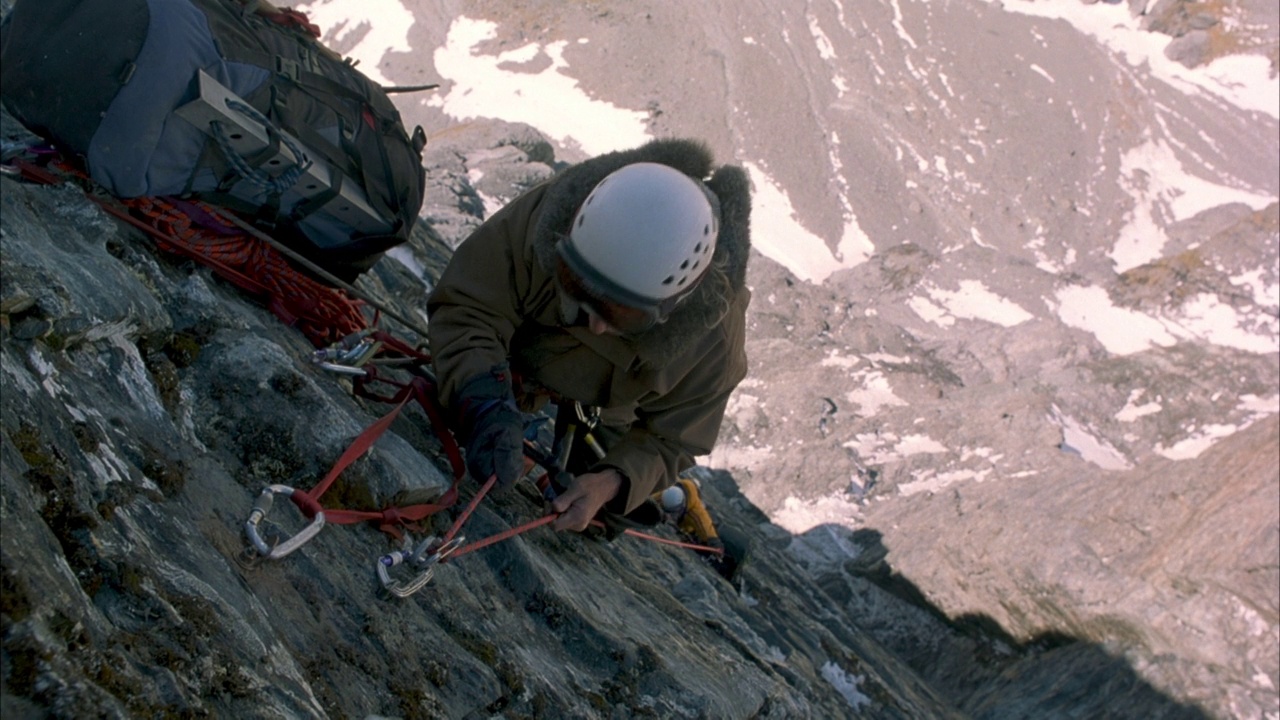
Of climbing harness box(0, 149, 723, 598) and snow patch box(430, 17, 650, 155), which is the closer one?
climbing harness box(0, 149, 723, 598)

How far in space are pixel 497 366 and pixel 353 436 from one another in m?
0.66

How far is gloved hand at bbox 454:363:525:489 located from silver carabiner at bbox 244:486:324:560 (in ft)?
3.02

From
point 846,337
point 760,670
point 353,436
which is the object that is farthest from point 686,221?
point 846,337

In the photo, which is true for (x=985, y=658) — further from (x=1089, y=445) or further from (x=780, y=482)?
(x=1089, y=445)

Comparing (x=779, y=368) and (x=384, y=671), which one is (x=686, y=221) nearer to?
(x=384, y=671)

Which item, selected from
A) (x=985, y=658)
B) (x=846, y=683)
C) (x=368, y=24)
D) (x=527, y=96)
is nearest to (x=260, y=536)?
(x=846, y=683)

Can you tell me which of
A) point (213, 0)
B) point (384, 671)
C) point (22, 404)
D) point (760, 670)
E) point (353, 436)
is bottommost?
point (760, 670)

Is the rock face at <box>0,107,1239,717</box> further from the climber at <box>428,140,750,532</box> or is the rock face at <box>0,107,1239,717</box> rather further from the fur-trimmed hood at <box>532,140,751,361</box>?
the fur-trimmed hood at <box>532,140,751,361</box>

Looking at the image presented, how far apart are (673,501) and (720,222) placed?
405 cm

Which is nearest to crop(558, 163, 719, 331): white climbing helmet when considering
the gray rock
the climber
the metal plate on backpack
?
the climber

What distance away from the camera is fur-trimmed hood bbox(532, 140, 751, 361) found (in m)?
3.57

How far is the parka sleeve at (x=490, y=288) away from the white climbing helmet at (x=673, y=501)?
3.65m

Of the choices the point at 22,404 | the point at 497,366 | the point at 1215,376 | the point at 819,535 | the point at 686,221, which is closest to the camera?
the point at 22,404

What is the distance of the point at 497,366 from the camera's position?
12.1 feet
